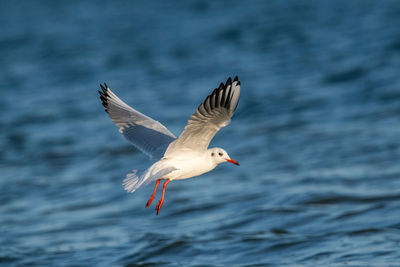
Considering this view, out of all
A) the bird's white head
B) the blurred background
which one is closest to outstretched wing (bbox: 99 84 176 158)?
the bird's white head

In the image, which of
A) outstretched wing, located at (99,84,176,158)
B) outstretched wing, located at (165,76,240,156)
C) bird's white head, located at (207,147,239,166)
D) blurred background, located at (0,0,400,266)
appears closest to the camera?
outstretched wing, located at (165,76,240,156)

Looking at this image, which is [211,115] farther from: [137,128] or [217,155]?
[137,128]

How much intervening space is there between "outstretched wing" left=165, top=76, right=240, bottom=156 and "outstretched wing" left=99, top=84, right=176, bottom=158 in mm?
697

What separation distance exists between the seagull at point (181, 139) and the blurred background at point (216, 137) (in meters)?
1.65

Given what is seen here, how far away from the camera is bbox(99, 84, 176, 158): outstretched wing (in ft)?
21.8

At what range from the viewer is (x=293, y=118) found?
1240cm

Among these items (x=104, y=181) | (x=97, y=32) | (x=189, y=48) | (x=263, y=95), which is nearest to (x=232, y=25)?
(x=189, y=48)

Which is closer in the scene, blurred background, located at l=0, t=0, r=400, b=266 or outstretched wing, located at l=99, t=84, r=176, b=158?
outstretched wing, located at l=99, t=84, r=176, b=158

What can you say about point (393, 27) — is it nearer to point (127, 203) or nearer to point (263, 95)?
point (263, 95)

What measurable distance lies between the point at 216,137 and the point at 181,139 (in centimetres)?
594

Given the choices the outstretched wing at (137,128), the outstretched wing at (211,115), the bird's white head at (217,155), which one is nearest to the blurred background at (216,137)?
the outstretched wing at (137,128)

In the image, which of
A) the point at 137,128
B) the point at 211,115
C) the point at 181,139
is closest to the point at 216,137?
the point at 137,128

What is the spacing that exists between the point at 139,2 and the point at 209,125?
16421 millimetres

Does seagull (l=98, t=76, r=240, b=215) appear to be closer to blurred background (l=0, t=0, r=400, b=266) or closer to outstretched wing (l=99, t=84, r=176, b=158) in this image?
outstretched wing (l=99, t=84, r=176, b=158)
